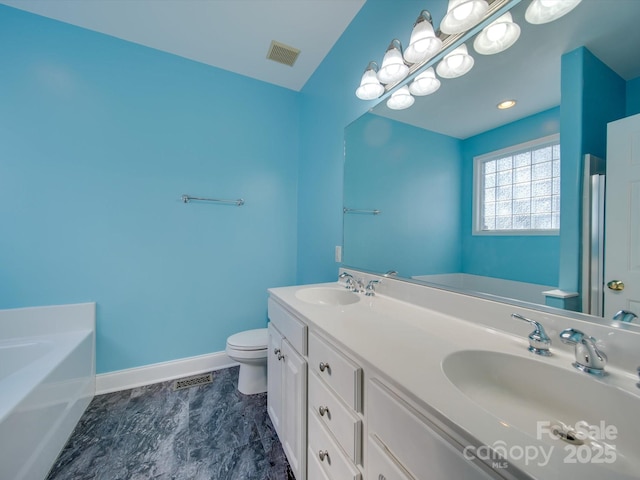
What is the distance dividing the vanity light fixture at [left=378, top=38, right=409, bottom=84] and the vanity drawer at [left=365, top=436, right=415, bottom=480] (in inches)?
60.6

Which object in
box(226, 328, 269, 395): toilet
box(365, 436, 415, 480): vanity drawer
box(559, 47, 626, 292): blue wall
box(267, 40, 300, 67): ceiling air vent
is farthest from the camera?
box(267, 40, 300, 67): ceiling air vent

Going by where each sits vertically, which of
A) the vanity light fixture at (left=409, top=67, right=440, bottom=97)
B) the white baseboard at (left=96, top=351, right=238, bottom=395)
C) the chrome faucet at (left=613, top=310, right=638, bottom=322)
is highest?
the vanity light fixture at (left=409, top=67, right=440, bottom=97)

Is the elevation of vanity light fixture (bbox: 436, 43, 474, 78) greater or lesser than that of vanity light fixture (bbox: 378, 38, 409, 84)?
lesser

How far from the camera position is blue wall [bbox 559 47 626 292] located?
0.65 meters

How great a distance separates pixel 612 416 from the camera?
0.50m

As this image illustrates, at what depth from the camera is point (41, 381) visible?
1116 mm

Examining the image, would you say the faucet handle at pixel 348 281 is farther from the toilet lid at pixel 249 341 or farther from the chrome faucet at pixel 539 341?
the chrome faucet at pixel 539 341

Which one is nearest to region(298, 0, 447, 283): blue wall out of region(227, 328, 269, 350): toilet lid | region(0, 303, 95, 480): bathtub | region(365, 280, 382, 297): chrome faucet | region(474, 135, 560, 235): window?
region(365, 280, 382, 297): chrome faucet

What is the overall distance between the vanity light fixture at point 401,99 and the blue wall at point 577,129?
0.66m

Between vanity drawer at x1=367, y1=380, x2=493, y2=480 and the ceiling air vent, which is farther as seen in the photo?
the ceiling air vent

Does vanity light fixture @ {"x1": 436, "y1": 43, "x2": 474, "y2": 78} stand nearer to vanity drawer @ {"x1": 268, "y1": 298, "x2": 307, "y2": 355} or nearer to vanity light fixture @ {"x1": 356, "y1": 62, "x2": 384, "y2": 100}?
vanity light fixture @ {"x1": 356, "y1": 62, "x2": 384, "y2": 100}

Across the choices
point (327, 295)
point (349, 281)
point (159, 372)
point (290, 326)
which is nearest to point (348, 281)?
point (349, 281)

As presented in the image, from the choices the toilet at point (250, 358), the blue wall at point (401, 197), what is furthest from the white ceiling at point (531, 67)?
the toilet at point (250, 358)

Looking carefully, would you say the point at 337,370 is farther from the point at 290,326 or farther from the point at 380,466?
the point at 290,326
